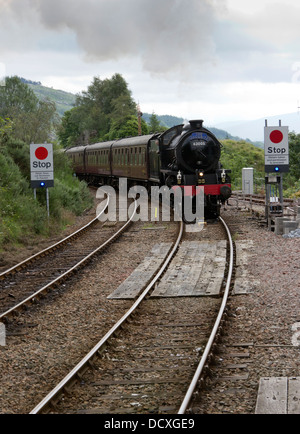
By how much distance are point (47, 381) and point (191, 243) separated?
34.3ft

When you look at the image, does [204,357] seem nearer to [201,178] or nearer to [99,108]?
[201,178]

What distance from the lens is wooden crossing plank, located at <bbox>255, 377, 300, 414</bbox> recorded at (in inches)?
237

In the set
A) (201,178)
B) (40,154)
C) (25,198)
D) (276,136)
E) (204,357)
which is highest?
(276,136)

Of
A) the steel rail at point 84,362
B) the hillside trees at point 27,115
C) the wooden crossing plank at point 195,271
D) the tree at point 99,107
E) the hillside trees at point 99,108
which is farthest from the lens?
the tree at point 99,107

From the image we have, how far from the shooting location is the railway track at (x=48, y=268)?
1160cm

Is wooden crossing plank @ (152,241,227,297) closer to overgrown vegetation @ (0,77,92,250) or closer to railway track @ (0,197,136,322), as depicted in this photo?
railway track @ (0,197,136,322)

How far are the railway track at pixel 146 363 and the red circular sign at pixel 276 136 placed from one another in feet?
33.2

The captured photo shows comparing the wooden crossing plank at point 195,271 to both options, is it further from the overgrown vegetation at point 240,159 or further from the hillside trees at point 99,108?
the hillside trees at point 99,108

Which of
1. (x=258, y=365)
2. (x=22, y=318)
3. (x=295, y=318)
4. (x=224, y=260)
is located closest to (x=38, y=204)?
(x=224, y=260)

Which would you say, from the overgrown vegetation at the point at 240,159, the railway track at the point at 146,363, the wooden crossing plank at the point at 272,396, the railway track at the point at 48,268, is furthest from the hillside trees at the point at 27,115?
the overgrown vegetation at the point at 240,159

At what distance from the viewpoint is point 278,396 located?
20.8ft

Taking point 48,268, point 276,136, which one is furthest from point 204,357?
point 276,136

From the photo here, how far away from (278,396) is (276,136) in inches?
570

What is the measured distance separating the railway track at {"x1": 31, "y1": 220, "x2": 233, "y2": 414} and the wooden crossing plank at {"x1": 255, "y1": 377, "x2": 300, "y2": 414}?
70 centimetres
